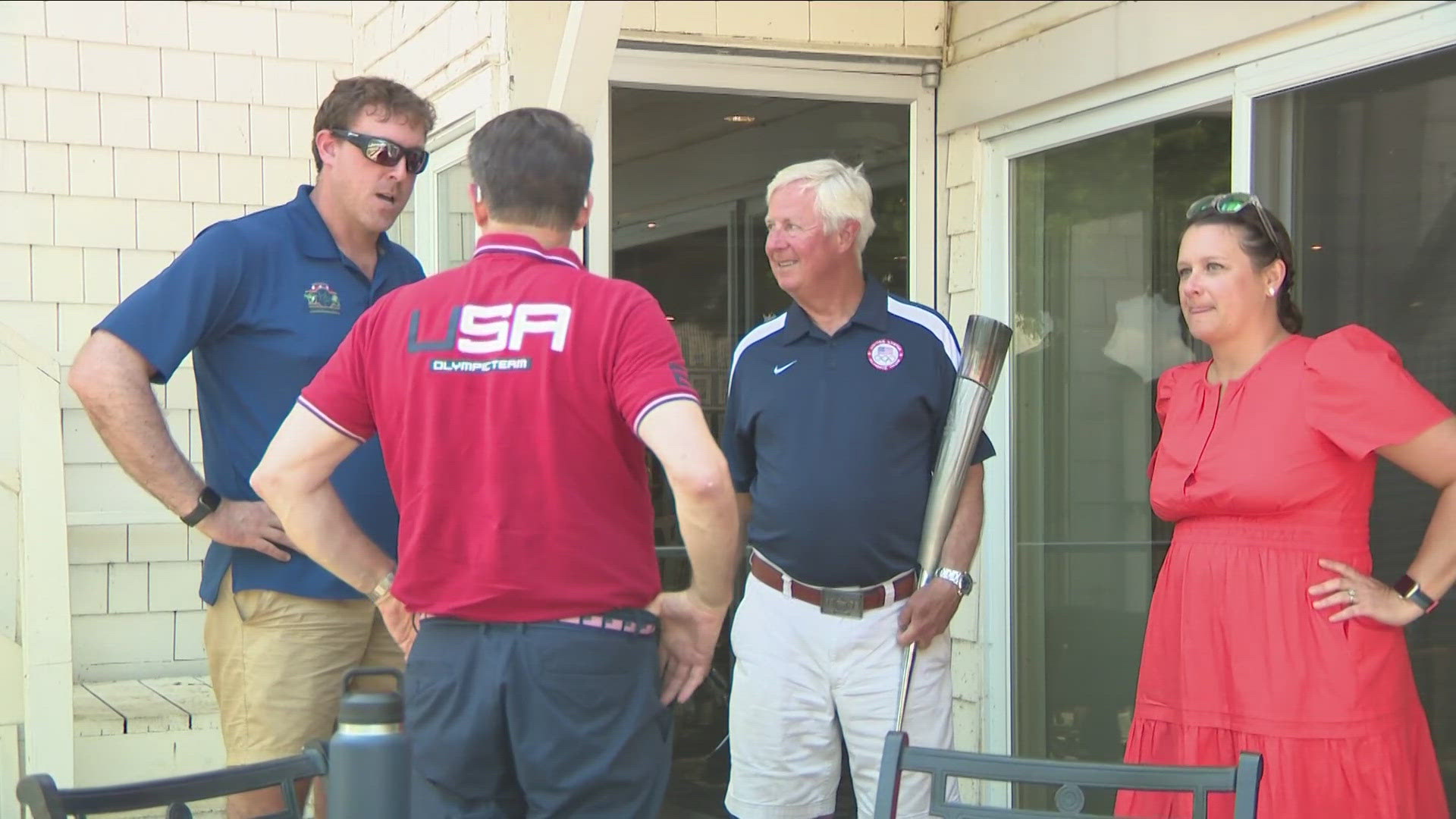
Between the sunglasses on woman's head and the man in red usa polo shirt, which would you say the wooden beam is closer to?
the man in red usa polo shirt

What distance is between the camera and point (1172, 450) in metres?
3.03

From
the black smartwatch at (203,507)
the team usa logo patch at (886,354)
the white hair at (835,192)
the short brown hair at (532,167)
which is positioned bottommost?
the black smartwatch at (203,507)

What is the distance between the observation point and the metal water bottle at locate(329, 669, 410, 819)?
150 centimetres

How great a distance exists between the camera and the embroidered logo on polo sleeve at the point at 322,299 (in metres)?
2.98

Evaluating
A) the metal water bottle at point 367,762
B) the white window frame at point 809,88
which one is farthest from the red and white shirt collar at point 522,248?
the white window frame at point 809,88

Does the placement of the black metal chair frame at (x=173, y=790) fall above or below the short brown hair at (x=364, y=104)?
below

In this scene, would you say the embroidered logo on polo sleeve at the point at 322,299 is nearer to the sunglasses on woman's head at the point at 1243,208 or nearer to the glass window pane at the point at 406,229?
the sunglasses on woman's head at the point at 1243,208

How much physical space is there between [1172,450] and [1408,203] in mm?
990

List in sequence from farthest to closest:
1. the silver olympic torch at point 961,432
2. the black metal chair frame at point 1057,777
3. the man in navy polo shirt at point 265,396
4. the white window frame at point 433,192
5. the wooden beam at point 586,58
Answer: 1. the white window frame at point 433,192
2. the wooden beam at point 586,58
3. the silver olympic torch at point 961,432
4. the man in navy polo shirt at point 265,396
5. the black metal chair frame at point 1057,777

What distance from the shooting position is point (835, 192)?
3.45m

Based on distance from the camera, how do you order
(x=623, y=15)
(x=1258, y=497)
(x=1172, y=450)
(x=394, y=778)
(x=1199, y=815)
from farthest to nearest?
(x=623, y=15)
(x=1172, y=450)
(x=1258, y=497)
(x=1199, y=815)
(x=394, y=778)

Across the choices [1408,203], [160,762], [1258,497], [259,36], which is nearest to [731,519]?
[1258,497]

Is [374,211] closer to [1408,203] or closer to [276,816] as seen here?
[276,816]

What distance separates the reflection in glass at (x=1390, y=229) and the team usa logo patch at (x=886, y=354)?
41.6 inches
